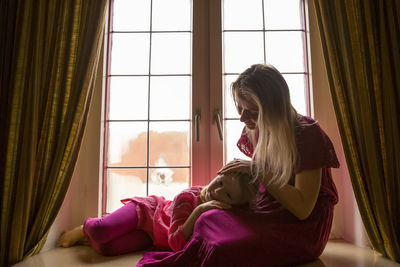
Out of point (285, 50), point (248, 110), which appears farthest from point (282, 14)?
point (248, 110)

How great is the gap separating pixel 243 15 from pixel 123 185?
1269mm

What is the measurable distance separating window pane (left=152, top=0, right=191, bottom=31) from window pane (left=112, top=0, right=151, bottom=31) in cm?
5

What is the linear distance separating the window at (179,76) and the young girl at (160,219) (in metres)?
0.27

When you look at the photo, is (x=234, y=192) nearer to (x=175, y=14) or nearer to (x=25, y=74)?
(x=25, y=74)

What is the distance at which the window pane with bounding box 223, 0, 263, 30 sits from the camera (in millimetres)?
1976

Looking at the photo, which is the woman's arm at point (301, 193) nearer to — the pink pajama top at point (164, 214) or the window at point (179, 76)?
the pink pajama top at point (164, 214)

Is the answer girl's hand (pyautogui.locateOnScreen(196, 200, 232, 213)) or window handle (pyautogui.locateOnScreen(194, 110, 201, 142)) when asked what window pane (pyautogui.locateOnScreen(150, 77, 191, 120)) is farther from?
girl's hand (pyautogui.locateOnScreen(196, 200, 232, 213))

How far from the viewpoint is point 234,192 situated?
4.19ft

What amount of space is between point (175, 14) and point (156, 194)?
1.11 m

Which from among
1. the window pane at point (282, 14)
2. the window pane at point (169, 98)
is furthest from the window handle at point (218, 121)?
the window pane at point (282, 14)

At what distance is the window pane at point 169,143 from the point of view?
6.25ft

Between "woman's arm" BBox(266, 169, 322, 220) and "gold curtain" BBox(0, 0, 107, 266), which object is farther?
"gold curtain" BBox(0, 0, 107, 266)

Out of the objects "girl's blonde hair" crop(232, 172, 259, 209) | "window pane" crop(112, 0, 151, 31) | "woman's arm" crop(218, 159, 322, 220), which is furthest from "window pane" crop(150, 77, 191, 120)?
"woman's arm" crop(218, 159, 322, 220)

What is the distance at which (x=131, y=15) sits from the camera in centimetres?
202
